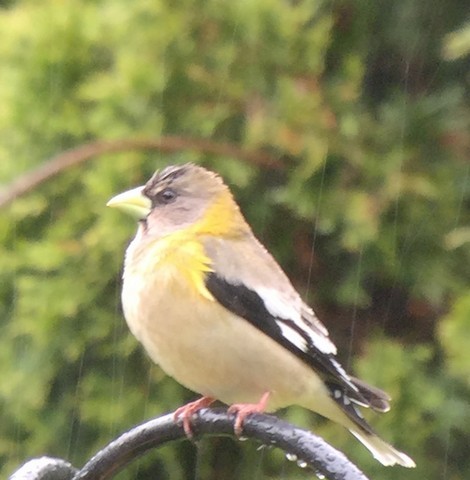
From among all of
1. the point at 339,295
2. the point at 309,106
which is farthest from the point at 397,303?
the point at 309,106

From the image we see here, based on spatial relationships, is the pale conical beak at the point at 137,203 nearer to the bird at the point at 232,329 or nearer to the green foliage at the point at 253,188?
the bird at the point at 232,329

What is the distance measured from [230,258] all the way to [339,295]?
3.02 ft

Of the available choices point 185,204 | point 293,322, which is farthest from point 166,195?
point 293,322

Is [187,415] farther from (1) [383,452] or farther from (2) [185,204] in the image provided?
(2) [185,204]

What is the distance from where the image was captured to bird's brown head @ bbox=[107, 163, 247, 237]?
9.06 ft

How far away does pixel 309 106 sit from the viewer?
11.0ft

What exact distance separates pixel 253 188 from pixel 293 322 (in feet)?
3.26

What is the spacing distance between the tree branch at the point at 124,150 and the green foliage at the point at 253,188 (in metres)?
0.04

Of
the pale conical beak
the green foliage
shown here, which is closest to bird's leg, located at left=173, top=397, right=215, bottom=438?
the pale conical beak

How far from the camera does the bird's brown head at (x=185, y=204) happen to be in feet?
9.06

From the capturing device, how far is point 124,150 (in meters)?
3.41

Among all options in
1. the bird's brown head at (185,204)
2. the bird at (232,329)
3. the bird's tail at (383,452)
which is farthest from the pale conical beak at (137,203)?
the bird's tail at (383,452)

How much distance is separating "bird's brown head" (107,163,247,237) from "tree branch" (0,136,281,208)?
52 cm

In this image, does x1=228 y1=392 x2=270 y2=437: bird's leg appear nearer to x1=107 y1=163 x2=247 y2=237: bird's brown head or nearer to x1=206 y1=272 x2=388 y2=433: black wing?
x1=206 y1=272 x2=388 y2=433: black wing
